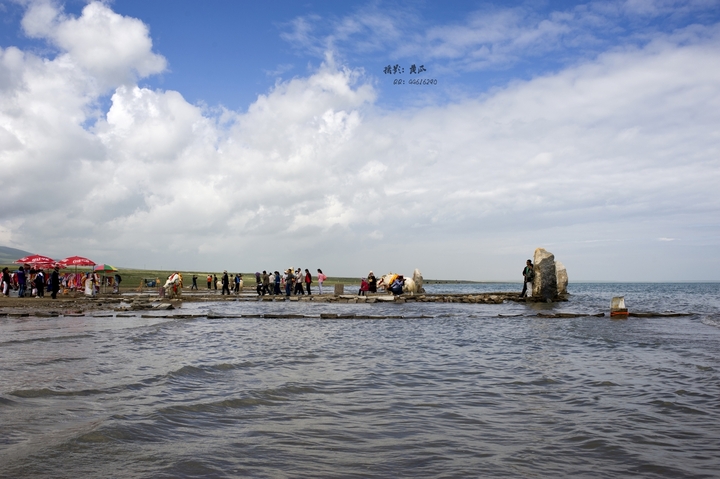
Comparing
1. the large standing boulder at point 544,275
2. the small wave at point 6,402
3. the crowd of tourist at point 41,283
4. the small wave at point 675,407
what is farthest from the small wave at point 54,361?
the large standing boulder at point 544,275

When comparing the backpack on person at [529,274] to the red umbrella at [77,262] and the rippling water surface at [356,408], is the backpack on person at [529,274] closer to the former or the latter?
the rippling water surface at [356,408]

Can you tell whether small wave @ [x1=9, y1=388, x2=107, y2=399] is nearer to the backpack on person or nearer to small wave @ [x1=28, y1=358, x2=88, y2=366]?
small wave @ [x1=28, y1=358, x2=88, y2=366]

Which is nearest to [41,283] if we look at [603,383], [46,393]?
[46,393]

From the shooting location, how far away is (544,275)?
33.7 meters

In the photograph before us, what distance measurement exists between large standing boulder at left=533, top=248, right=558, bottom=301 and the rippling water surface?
59.5 feet

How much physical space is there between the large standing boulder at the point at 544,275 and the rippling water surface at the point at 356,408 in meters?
18.1

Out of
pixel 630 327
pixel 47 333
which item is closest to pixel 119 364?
pixel 47 333

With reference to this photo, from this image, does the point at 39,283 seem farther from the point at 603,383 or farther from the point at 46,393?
the point at 603,383

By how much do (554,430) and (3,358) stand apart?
11.4m

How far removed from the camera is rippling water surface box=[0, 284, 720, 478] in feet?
16.2

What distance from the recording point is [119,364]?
1060cm

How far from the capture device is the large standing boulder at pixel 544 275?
32.9m

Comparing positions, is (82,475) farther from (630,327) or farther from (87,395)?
(630,327)

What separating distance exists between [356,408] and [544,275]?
29.3 m
